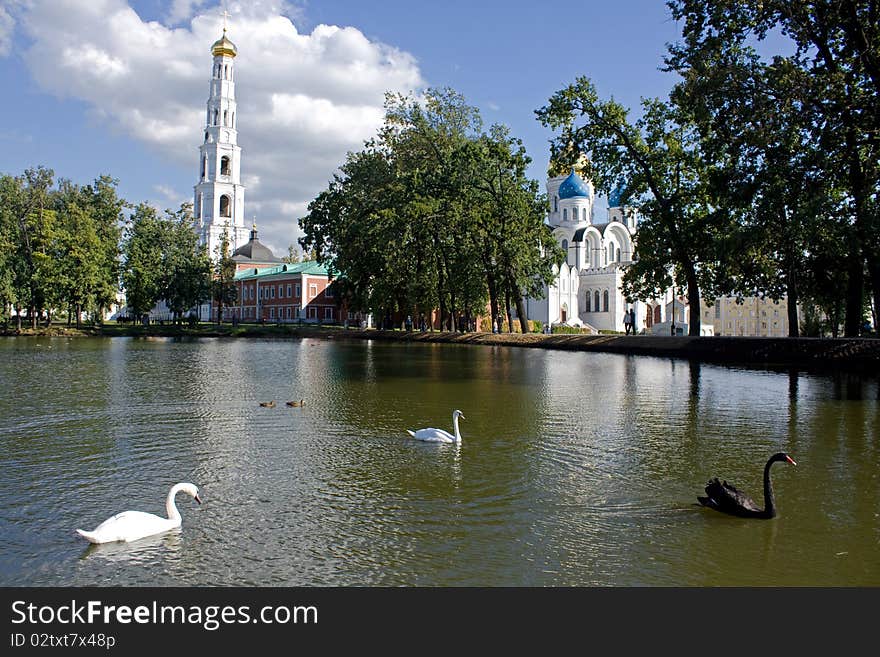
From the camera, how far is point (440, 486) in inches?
340

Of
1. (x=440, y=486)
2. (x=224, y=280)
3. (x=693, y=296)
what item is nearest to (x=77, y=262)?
(x=224, y=280)

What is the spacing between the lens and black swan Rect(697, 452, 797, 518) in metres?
7.32

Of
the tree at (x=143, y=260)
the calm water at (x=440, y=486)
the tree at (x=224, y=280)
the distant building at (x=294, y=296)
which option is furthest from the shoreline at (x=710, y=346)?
the distant building at (x=294, y=296)

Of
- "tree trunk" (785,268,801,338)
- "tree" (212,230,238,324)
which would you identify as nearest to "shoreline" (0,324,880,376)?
"tree trunk" (785,268,801,338)

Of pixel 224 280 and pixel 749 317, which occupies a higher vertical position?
pixel 224 280

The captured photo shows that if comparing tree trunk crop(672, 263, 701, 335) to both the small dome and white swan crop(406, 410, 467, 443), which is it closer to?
white swan crop(406, 410, 467, 443)

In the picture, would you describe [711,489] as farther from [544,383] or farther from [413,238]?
[413,238]

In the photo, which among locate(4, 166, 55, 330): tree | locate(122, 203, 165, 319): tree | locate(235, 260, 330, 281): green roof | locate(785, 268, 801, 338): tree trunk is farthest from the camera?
locate(235, 260, 330, 281): green roof

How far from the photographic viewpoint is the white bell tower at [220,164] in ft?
387

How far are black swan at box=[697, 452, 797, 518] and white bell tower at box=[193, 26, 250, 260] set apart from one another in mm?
116433

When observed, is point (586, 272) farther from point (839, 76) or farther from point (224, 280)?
point (839, 76)

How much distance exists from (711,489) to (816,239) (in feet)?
72.4

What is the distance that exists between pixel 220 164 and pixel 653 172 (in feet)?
334

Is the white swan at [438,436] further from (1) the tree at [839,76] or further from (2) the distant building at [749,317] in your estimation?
(2) the distant building at [749,317]
